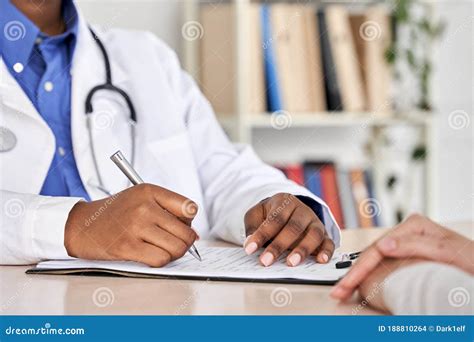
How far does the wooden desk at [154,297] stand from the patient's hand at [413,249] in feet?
0.08

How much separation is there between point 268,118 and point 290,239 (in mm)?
1474

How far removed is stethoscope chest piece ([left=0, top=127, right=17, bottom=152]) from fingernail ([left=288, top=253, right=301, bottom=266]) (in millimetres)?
630

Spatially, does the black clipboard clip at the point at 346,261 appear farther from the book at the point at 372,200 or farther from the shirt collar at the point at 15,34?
the book at the point at 372,200

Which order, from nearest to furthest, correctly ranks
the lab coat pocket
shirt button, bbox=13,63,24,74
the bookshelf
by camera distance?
shirt button, bbox=13,63,24,74, the lab coat pocket, the bookshelf

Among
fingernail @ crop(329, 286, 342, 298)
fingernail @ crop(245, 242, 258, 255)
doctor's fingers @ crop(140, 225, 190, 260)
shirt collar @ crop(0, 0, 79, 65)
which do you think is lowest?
fingernail @ crop(245, 242, 258, 255)

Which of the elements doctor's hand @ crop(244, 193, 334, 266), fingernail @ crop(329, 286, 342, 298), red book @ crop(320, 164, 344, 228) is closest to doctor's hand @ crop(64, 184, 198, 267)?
doctor's hand @ crop(244, 193, 334, 266)

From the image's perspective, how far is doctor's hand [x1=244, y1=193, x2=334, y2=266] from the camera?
1014 mm

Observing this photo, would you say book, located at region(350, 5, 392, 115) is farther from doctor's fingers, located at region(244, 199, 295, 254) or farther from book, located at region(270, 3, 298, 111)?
doctor's fingers, located at region(244, 199, 295, 254)

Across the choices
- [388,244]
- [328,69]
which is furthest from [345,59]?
[388,244]

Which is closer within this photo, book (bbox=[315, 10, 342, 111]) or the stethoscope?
the stethoscope

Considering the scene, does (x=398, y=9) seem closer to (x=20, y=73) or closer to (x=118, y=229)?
(x=20, y=73)

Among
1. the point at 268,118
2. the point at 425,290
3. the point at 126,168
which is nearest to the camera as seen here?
the point at 425,290

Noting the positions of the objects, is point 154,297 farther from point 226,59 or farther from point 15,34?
point 226,59

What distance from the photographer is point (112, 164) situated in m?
1.50
